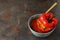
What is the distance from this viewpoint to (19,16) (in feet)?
3.44

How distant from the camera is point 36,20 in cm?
100

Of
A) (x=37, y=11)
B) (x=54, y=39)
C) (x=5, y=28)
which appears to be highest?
(x=37, y=11)

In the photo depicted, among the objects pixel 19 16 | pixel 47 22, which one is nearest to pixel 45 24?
pixel 47 22

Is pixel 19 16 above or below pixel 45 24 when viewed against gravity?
above

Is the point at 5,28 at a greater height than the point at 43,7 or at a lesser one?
lesser

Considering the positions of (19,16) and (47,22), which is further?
(19,16)

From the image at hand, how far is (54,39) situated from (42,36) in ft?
0.22

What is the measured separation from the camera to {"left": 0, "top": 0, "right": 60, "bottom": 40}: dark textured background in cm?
94

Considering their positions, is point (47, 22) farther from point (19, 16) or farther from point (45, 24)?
point (19, 16)

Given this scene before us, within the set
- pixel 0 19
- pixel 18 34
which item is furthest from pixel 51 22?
pixel 0 19

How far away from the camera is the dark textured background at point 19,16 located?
94 cm

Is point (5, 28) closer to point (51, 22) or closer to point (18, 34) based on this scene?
point (18, 34)

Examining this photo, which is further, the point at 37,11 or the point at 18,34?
the point at 37,11

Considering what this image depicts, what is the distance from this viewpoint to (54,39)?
3.05 ft
